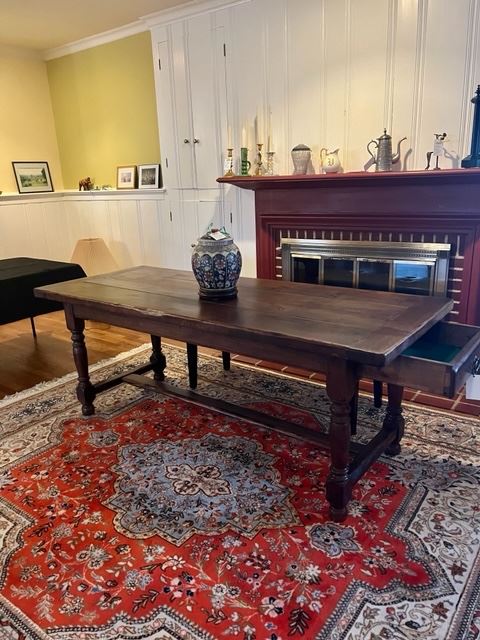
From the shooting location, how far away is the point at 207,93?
3.90m

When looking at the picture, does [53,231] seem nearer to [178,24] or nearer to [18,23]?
[18,23]

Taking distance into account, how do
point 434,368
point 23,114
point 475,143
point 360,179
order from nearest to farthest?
point 434,368, point 475,143, point 360,179, point 23,114

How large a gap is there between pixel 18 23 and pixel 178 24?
1.40 metres

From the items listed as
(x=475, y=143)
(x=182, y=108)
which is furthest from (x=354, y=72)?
(x=182, y=108)

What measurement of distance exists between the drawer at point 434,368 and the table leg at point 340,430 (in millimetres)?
A: 82

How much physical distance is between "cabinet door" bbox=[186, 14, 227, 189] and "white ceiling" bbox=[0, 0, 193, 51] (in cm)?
29

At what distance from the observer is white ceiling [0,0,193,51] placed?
146 inches

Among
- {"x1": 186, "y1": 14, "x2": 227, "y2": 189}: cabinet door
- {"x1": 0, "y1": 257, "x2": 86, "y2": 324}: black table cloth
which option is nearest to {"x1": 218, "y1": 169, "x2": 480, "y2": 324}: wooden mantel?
{"x1": 186, "y1": 14, "x2": 227, "y2": 189}: cabinet door

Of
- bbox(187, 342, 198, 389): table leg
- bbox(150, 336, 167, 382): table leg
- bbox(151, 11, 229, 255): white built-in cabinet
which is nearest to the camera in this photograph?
bbox(187, 342, 198, 389): table leg

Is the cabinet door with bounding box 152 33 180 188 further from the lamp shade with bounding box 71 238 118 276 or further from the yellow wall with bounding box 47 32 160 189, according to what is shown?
the lamp shade with bounding box 71 238 118 276

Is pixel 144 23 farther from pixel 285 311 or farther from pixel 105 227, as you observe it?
pixel 285 311

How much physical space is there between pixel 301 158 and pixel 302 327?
2.07m

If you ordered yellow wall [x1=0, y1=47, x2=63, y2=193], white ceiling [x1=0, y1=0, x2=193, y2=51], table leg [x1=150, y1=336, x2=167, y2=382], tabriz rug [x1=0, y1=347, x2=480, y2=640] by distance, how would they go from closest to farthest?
tabriz rug [x1=0, y1=347, x2=480, y2=640] < table leg [x1=150, y1=336, x2=167, y2=382] < white ceiling [x1=0, y1=0, x2=193, y2=51] < yellow wall [x1=0, y1=47, x2=63, y2=193]

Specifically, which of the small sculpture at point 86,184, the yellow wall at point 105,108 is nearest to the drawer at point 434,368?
the yellow wall at point 105,108
